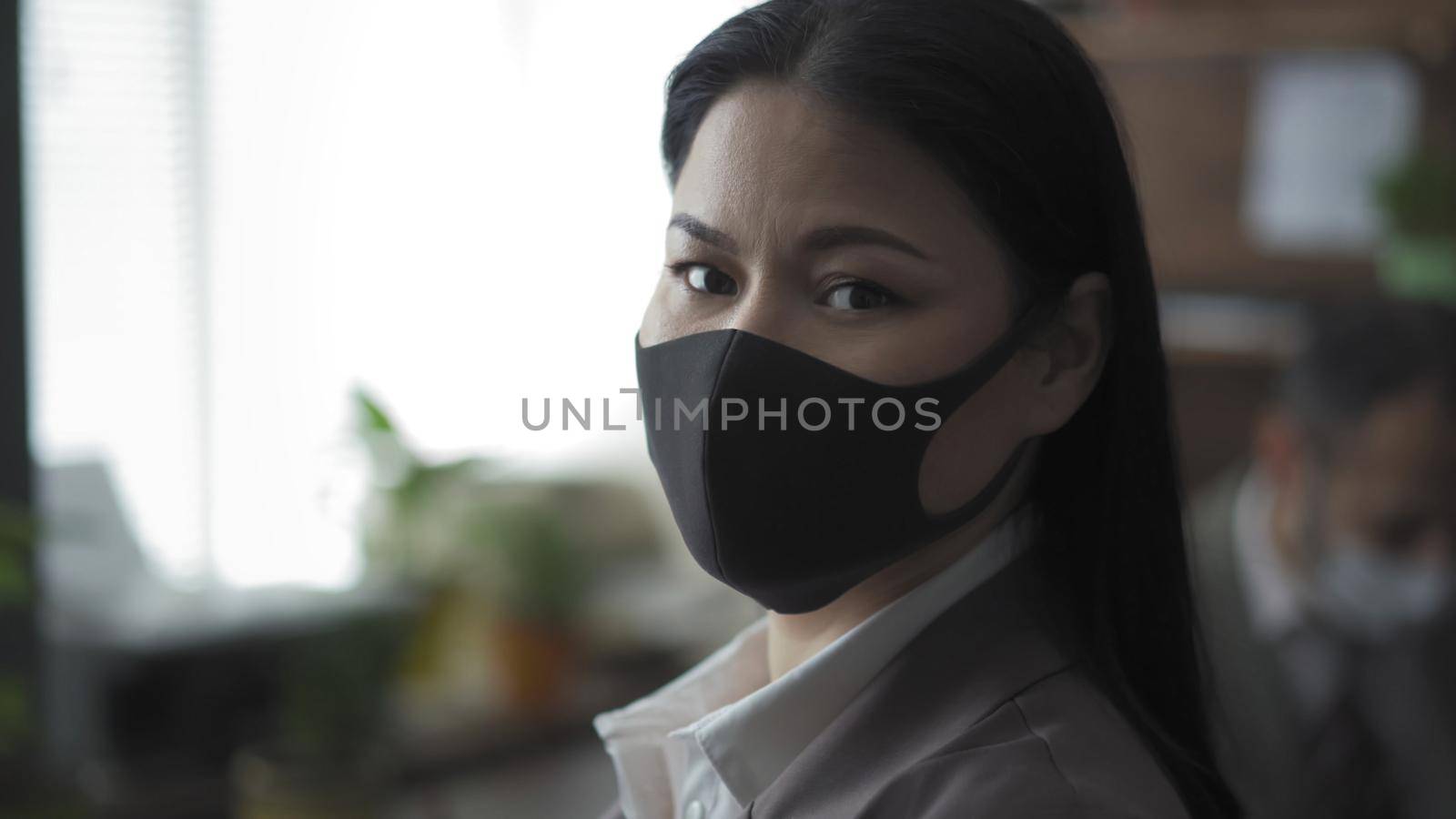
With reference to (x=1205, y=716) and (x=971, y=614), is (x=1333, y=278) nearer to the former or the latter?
(x=1205, y=716)

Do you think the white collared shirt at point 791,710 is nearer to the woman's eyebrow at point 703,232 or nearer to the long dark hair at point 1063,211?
the long dark hair at point 1063,211

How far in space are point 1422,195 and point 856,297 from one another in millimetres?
2027

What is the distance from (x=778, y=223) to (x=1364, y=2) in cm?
263

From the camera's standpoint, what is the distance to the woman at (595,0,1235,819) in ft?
2.27

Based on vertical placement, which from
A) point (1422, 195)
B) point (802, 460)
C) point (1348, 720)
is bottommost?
point (1348, 720)

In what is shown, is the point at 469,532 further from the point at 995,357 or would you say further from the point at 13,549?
the point at 995,357

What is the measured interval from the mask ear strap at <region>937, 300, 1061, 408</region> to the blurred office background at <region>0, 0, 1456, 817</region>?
4.43 feet

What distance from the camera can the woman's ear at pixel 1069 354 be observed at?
77 centimetres

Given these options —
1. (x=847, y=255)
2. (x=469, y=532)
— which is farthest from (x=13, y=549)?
(x=847, y=255)

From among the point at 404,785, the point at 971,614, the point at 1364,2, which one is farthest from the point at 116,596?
the point at 1364,2

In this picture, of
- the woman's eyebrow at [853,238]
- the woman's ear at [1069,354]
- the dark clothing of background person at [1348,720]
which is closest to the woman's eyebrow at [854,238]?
the woman's eyebrow at [853,238]

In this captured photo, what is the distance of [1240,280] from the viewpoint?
110 inches

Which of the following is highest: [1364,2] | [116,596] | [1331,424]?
[1364,2]

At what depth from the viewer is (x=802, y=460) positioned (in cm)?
72
